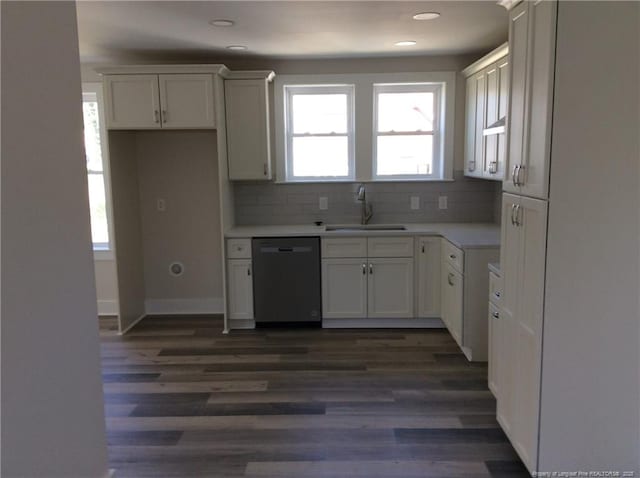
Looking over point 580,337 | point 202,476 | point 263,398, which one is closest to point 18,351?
point 202,476

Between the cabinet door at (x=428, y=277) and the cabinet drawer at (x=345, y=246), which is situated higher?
the cabinet drawer at (x=345, y=246)

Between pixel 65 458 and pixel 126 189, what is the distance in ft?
12.4

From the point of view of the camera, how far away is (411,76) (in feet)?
15.4

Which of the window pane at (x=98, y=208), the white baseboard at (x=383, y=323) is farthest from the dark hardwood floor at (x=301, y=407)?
the window pane at (x=98, y=208)

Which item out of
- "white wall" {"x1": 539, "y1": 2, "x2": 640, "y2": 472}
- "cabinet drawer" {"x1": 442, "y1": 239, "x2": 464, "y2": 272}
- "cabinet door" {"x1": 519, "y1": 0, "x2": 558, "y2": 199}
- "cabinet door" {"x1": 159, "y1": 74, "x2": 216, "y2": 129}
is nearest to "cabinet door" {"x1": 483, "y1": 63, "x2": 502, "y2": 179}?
"cabinet drawer" {"x1": 442, "y1": 239, "x2": 464, "y2": 272}

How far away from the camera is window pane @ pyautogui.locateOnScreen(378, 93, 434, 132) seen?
484 cm

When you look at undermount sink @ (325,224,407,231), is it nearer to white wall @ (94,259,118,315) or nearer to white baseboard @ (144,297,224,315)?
white baseboard @ (144,297,224,315)

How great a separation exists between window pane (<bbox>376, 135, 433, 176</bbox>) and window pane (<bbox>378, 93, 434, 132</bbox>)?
4.1 inches

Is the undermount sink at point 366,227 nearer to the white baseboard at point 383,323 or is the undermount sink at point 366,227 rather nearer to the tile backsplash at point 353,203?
the tile backsplash at point 353,203

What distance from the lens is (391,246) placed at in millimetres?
4387

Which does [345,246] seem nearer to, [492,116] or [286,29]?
[492,116]

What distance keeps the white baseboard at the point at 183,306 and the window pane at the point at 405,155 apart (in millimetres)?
2121

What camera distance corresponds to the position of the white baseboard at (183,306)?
510 centimetres

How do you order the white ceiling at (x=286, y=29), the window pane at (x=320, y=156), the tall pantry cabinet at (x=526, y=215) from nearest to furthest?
1. the tall pantry cabinet at (x=526, y=215)
2. the white ceiling at (x=286, y=29)
3. the window pane at (x=320, y=156)
